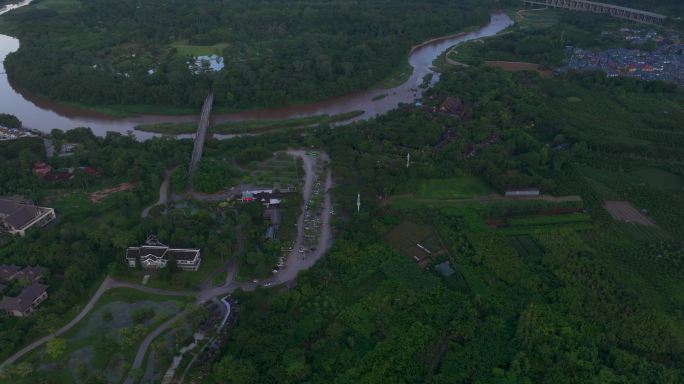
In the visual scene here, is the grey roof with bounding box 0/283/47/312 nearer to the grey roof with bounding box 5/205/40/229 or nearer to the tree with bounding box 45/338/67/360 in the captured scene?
the tree with bounding box 45/338/67/360

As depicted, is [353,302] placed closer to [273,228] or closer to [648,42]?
[273,228]

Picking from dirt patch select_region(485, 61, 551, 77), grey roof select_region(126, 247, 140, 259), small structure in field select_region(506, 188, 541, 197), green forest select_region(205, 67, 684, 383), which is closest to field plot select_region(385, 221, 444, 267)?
green forest select_region(205, 67, 684, 383)

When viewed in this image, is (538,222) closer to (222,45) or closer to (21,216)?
(21,216)

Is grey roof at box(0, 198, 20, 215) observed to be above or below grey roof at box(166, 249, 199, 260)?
above

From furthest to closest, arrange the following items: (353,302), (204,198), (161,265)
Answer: (204,198)
(161,265)
(353,302)

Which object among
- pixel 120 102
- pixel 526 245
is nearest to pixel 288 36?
pixel 120 102

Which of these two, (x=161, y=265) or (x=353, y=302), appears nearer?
(x=353, y=302)

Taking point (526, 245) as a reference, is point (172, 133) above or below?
above
